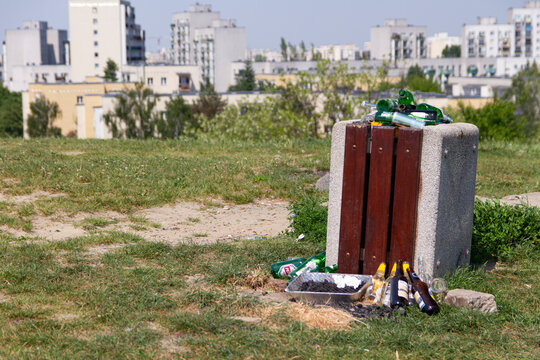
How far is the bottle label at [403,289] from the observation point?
5.02m

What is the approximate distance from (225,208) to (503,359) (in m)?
5.46

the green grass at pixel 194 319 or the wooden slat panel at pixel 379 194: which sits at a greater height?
the wooden slat panel at pixel 379 194

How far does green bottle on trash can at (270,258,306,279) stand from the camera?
5854 mm

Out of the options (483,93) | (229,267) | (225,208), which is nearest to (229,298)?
(229,267)

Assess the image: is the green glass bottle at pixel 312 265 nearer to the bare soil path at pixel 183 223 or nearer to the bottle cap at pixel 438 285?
the bottle cap at pixel 438 285

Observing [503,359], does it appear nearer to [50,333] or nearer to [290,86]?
[50,333]

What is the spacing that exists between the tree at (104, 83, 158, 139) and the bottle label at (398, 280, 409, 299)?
4358cm

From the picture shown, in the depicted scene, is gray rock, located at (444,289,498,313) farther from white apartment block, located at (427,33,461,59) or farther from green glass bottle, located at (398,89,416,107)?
white apartment block, located at (427,33,461,59)

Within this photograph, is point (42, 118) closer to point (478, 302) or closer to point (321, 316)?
point (321, 316)

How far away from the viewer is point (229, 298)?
5086mm

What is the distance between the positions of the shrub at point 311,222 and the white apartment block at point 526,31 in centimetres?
13494

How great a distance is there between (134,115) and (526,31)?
4167 inches

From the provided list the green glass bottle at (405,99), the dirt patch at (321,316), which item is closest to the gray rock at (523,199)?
the green glass bottle at (405,99)

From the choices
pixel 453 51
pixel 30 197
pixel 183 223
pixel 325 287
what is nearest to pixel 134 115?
pixel 30 197
